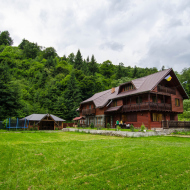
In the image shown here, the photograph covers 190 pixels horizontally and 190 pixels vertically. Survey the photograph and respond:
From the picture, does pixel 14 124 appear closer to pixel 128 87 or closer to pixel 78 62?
pixel 128 87

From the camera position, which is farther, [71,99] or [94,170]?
[71,99]

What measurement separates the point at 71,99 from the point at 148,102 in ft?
108

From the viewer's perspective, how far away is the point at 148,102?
1002 inches

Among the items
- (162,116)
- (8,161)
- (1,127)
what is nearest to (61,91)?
(1,127)

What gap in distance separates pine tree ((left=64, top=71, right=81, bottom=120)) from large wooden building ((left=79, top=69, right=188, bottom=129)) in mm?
20229

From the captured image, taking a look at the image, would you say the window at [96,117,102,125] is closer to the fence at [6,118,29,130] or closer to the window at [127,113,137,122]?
the window at [127,113,137,122]

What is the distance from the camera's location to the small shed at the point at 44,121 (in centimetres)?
3569

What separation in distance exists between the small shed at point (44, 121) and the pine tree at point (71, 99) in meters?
12.9

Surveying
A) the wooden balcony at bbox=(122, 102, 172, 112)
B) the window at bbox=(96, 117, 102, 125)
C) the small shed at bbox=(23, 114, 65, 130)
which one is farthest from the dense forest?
the window at bbox=(96, 117, 102, 125)

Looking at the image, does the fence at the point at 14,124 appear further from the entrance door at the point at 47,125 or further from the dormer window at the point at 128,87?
the dormer window at the point at 128,87

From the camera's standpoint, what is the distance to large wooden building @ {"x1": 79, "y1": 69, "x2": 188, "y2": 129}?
86.7ft

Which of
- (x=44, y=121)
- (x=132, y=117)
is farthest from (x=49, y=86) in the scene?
(x=132, y=117)

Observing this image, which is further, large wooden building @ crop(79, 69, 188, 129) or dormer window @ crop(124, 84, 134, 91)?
dormer window @ crop(124, 84, 134, 91)

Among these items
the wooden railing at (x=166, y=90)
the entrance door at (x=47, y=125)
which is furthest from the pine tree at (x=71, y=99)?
the wooden railing at (x=166, y=90)
